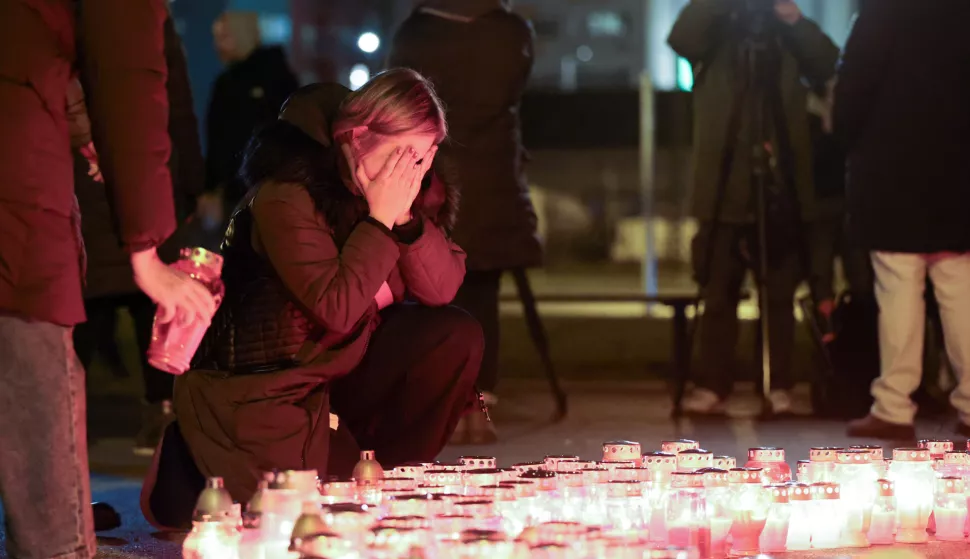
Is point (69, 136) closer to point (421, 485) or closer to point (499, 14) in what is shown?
point (421, 485)

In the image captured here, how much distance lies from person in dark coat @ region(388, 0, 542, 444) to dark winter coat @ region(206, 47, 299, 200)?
77 centimetres

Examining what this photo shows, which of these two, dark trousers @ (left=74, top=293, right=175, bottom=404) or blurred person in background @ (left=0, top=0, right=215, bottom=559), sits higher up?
blurred person in background @ (left=0, top=0, right=215, bottom=559)

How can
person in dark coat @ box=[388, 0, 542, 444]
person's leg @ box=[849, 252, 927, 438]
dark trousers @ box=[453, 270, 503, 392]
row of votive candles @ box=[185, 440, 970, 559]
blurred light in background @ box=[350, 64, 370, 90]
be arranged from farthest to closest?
blurred light in background @ box=[350, 64, 370, 90] → dark trousers @ box=[453, 270, 503, 392] → person in dark coat @ box=[388, 0, 542, 444] → person's leg @ box=[849, 252, 927, 438] → row of votive candles @ box=[185, 440, 970, 559]

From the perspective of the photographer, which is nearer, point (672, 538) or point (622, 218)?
point (672, 538)

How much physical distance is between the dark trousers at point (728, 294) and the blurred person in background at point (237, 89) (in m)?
1.71

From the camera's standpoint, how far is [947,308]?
4883 millimetres

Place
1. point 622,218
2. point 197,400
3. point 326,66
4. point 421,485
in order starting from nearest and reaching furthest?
point 421,485
point 197,400
point 326,66
point 622,218

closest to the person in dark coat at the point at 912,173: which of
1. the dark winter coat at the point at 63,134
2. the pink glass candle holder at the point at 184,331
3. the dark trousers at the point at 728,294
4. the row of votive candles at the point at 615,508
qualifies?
the dark trousers at the point at 728,294

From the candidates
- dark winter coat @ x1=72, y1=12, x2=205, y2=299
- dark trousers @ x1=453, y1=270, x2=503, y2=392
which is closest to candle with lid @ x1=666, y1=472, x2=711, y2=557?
dark winter coat @ x1=72, y1=12, x2=205, y2=299

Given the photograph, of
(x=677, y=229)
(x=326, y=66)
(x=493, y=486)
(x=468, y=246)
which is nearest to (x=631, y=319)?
(x=326, y=66)

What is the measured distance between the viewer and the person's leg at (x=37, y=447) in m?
2.30

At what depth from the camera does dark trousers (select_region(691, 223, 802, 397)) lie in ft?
18.6

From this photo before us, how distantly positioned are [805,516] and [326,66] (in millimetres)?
9034

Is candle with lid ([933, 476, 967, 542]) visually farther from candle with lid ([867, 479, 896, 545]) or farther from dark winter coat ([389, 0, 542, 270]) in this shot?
dark winter coat ([389, 0, 542, 270])
